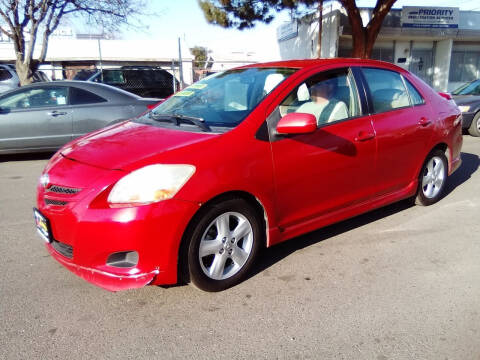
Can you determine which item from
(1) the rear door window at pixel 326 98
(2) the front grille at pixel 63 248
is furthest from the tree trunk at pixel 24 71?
(1) the rear door window at pixel 326 98

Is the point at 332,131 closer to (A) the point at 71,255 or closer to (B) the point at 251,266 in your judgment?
(B) the point at 251,266

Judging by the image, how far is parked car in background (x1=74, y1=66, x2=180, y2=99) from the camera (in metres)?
13.6

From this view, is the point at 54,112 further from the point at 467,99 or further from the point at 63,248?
the point at 467,99

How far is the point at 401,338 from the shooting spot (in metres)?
2.33

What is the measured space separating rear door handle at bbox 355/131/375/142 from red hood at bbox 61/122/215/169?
140 cm

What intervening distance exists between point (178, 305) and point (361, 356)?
3.92 feet

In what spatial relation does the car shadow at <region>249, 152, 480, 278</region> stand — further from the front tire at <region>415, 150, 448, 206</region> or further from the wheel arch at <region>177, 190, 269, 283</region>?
the wheel arch at <region>177, 190, 269, 283</region>

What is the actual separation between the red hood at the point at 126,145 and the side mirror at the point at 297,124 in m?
0.55

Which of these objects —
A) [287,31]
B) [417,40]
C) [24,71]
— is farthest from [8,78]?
[417,40]

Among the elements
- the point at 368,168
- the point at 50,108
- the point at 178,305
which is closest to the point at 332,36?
the point at 50,108

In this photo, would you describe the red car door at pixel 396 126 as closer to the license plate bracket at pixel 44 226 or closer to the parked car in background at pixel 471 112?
the license plate bracket at pixel 44 226

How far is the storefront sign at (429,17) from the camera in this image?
19391 millimetres

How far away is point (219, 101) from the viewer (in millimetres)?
3441

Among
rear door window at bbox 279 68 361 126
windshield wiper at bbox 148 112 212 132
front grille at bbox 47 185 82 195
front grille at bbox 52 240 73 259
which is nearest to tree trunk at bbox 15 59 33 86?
windshield wiper at bbox 148 112 212 132
